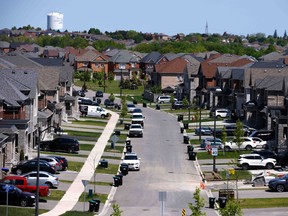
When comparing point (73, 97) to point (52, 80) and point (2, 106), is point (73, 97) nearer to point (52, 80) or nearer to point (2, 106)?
point (52, 80)

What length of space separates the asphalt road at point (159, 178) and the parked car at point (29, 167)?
16.4 feet

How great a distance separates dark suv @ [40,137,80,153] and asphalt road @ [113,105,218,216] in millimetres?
5459

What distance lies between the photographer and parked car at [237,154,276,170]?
219ft

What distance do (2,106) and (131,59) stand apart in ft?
434

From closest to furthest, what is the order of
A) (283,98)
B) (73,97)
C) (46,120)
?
(46,120) < (283,98) < (73,97)

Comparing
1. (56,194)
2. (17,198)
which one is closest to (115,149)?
(56,194)

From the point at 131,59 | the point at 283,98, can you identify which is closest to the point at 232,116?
the point at 283,98

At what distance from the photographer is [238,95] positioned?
109438 mm

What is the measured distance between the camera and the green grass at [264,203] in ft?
167

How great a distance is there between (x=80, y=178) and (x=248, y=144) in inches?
868

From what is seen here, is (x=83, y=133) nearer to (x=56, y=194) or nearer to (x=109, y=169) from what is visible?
(x=109, y=169)

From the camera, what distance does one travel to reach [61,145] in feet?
241

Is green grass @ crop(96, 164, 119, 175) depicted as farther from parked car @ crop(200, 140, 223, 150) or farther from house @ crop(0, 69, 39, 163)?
parked car @ crop(200, 140, 223, 150)

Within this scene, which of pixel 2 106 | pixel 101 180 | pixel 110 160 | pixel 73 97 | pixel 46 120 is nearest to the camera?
pixel 101 180
